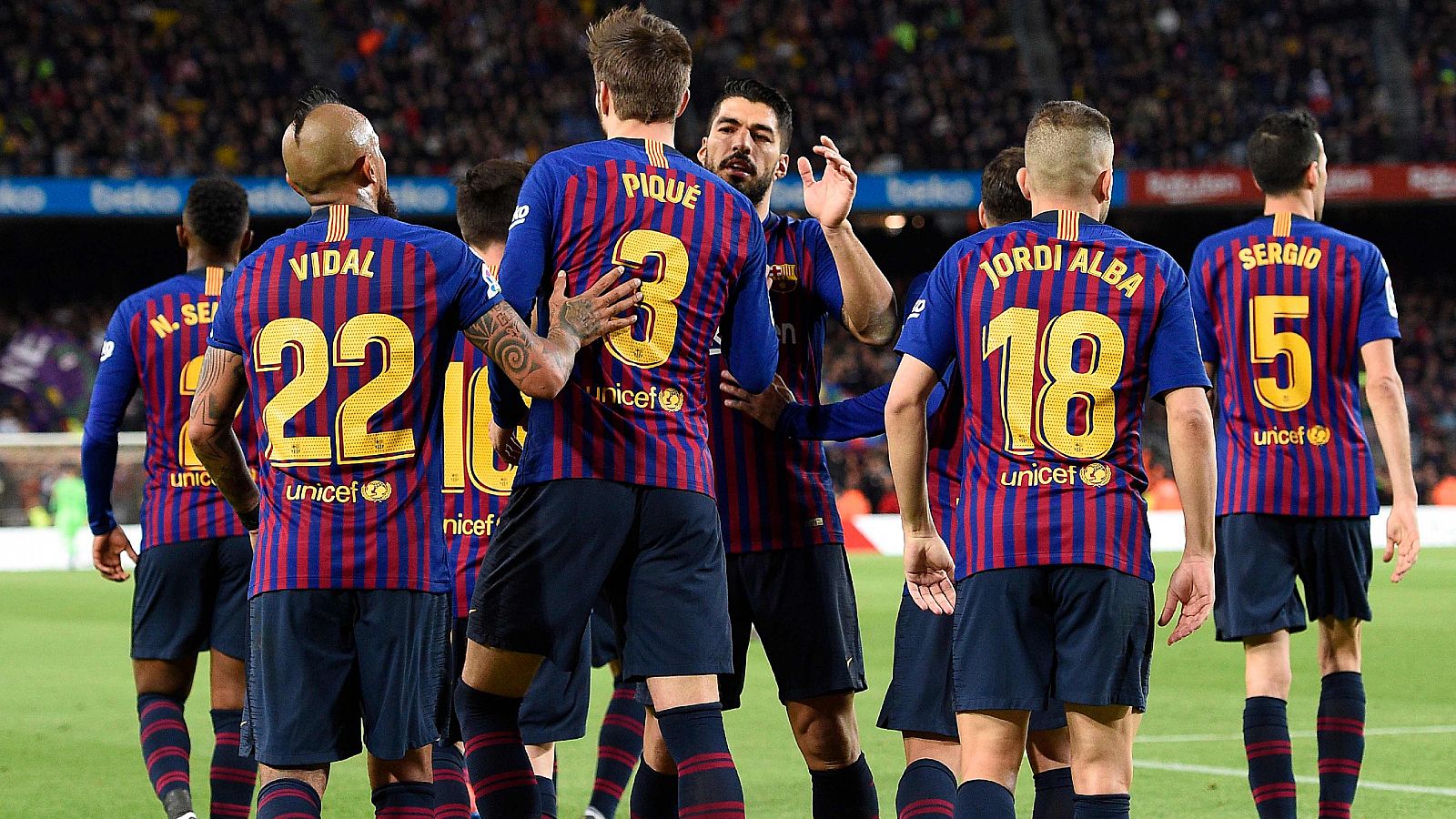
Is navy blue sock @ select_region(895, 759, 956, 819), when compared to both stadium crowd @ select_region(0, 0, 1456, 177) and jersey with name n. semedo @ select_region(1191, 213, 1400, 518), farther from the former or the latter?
stadium crowd @ select_region(0, 0, 1456, 177)

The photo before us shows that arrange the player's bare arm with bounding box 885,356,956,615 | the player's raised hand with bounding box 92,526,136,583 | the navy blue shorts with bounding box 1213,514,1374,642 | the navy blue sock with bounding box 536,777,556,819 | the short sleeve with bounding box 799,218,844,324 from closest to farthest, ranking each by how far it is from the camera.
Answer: the player's bare arm with bounding box 885,356,956,615 → the short sleeve with bounding box 799,218,844,324 → the navy blue sock with bounding box 536,777,556,819 → the navy blue shorts with bounding box 1213,514,1374,642 → the player's raised hand with bounding box 92,526,136,583

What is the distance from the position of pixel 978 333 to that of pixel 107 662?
28.8 ft

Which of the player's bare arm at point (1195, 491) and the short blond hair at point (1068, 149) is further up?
the short blond hair at point (1068, 149)

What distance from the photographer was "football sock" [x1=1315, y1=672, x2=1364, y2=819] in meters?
5.52

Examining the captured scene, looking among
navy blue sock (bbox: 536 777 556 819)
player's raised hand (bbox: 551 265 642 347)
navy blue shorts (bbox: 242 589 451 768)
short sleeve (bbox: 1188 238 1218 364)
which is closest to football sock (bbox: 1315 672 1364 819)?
short sleeve (bbox: 1188 238 1218 364)

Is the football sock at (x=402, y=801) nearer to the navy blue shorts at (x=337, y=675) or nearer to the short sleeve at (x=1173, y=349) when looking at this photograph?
the navy blue shorts at (x=337, y=675)

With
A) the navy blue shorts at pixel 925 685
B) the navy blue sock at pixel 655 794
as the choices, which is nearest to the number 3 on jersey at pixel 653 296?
the navy blue shorts at pixel 925 685

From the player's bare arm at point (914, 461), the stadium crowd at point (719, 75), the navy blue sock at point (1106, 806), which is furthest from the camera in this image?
the stadium crowd at point (719, 75)

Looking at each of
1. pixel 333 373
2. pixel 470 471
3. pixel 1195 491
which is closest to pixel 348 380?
pixel 333 373

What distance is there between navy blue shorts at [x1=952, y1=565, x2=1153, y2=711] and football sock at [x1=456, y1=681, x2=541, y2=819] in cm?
109

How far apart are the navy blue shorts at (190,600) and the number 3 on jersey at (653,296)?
2.30 meters

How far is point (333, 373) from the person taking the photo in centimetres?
399

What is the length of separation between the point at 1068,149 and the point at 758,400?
42.6 inches

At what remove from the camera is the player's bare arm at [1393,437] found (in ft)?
18.4
